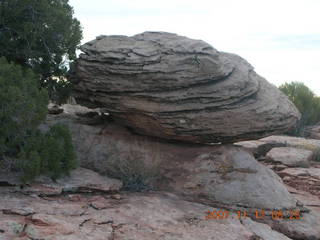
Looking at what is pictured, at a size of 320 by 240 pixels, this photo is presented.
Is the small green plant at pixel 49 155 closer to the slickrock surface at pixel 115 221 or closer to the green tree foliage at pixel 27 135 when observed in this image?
the green tree foliage at pixel 27 135

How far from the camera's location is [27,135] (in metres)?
6.99

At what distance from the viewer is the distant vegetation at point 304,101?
21438 millimetres

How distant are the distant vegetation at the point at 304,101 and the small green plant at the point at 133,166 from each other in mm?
14586

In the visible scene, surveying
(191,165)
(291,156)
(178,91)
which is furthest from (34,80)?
(291,156)

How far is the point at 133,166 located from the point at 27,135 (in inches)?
86.1

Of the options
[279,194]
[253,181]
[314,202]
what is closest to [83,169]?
[253,181]

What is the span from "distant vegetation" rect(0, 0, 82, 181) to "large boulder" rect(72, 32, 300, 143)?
3.72 ft

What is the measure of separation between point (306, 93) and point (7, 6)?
17.5 m

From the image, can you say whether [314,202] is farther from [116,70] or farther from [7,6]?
[7,6]

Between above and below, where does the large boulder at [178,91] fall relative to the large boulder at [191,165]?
above
